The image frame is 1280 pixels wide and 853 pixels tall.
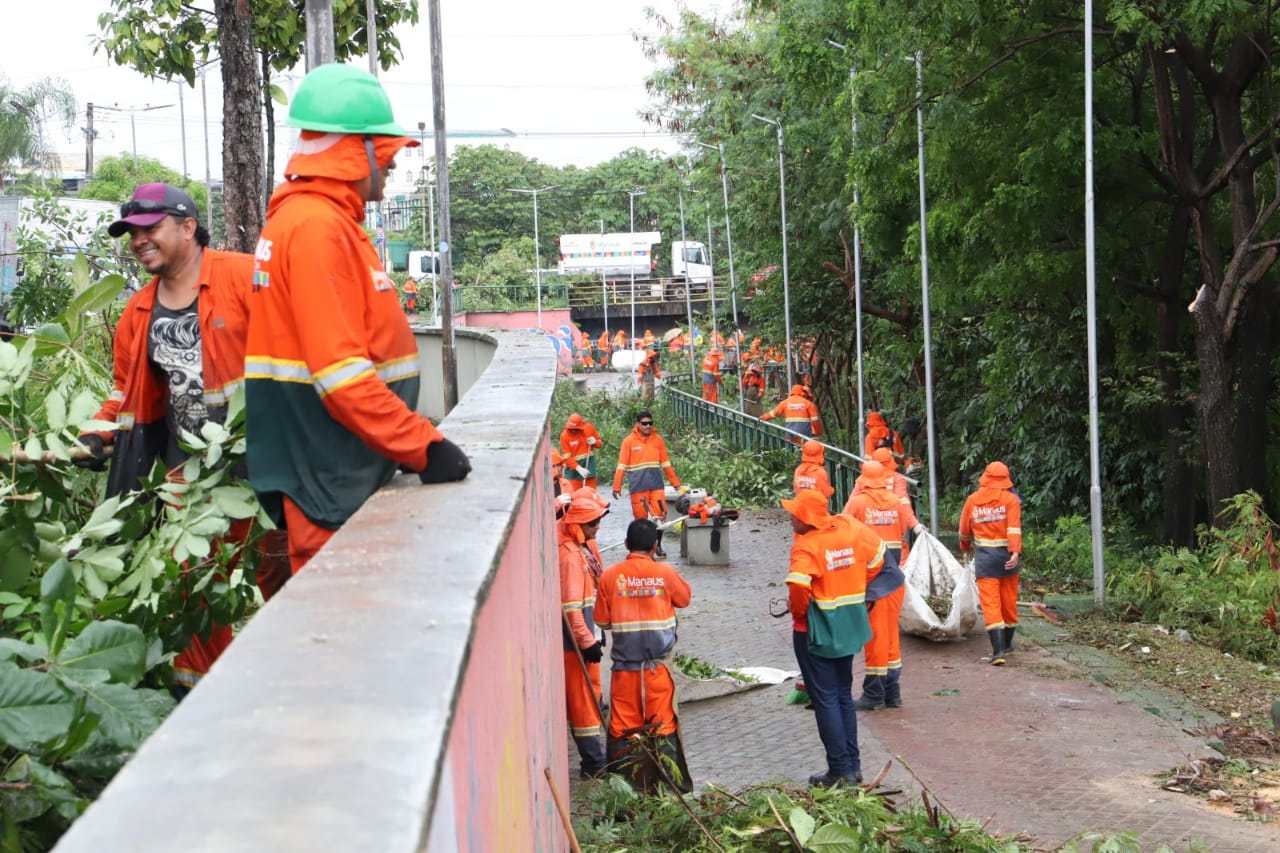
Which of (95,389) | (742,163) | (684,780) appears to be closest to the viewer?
(95,389)

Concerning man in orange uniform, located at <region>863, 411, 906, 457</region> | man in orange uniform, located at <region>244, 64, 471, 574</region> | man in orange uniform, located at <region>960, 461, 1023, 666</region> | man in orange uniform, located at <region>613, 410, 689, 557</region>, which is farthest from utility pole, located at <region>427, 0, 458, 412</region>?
man in orange uniform, located at <region>244, 64, 471, 574</region>

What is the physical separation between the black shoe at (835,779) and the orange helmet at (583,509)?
2096 millimetres

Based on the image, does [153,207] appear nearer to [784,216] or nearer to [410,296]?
[784,216]

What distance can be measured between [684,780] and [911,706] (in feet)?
10.2

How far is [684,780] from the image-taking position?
896 cm

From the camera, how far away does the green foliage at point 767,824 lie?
278 inches

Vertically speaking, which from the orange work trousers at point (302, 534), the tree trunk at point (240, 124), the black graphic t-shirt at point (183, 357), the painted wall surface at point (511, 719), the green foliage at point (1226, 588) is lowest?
the green foliage at point (1226, 588)

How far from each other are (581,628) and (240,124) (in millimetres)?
4261

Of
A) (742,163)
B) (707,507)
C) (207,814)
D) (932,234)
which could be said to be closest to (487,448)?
(207,814)

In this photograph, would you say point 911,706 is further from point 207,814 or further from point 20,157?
point 20,157

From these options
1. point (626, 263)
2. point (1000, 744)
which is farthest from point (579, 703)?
point (626, 263)

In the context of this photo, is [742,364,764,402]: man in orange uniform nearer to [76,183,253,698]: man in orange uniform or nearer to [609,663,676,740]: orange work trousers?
[609,663,676,740]: orange work trousers

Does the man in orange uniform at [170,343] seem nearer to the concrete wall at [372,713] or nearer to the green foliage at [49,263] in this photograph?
the concrete wall at [372,713]

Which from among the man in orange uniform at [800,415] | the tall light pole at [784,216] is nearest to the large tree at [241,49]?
the man in orange uniform at [800,415]
